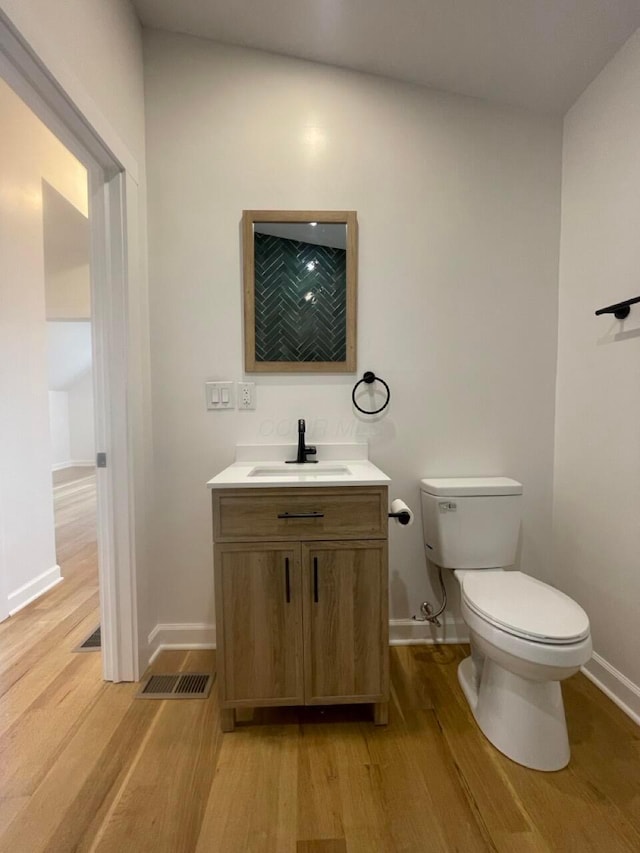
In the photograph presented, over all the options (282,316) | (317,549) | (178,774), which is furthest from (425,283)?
(178,774)

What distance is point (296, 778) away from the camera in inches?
46.2

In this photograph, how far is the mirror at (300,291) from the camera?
1731mm

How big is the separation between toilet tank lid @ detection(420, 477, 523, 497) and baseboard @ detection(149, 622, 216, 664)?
47.2 inches

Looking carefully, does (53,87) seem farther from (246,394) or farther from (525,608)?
(525,608)

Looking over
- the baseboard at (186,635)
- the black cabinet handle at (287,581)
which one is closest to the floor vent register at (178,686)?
the baseboard at (186,635)

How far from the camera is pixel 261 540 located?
4.30 ft

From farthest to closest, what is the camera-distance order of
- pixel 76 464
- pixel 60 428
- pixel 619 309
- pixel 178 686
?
1. pixel 76 464
2. pixel 60 428
3. pixel 178 686
4. pixel 619 309

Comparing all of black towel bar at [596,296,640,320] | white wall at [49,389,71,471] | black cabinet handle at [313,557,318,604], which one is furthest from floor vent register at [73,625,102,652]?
white wall at [49,389,71,471]

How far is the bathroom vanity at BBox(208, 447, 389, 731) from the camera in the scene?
4.30ft

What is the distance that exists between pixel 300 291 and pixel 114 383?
2.84ft

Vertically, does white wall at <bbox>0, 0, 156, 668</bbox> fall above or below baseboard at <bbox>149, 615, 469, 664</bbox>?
above

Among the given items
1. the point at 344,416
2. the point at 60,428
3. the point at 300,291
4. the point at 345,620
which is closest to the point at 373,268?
the point at 300,291

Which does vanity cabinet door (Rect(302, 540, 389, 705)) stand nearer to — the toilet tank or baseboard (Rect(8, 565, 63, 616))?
the toilet tank

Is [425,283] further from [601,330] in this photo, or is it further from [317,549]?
[317,549]
